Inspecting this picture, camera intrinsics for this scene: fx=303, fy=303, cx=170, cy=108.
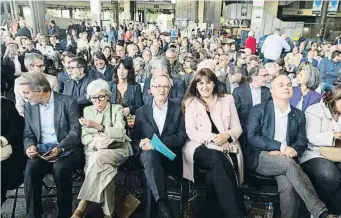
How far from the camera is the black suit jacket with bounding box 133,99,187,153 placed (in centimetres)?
249

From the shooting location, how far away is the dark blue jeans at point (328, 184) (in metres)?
2.18

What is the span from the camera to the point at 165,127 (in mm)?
2514

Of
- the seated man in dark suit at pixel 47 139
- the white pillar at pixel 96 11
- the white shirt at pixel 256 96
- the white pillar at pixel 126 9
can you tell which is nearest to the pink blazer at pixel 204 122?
the white shirt at pixel 256 96

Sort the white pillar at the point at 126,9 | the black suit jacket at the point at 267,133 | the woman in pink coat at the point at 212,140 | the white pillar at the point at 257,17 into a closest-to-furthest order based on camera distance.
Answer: the woman in pink coat at the point at 212,140 → the black suit jacket at the point at 267,133 → the white pillar at the point at 257,17 → the white pillar at the point at 126,9

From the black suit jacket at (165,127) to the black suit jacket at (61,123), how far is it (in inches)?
19.1

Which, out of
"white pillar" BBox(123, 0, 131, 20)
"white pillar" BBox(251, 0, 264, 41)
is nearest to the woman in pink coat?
"white pillar" BBox(251, 0, 264, 41)

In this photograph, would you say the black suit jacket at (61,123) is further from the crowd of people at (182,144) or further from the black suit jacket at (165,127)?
the black suit jacket at (165,127)

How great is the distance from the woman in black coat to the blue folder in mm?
1059

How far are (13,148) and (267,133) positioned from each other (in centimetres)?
201

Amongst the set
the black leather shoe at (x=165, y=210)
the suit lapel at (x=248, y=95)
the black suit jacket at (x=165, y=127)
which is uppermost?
the suit lapel at (x=248, y=95)

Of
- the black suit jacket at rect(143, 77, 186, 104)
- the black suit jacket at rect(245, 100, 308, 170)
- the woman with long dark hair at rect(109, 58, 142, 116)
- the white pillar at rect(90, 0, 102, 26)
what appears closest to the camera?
the black suit jacket at rect(245, 100, 308, 170)

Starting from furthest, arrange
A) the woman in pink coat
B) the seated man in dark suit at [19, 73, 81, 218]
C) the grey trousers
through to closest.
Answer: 1. the seated man in dark suit at [19, 73, 81, 218]
2. the woman in pink coat
3. the grey trousers

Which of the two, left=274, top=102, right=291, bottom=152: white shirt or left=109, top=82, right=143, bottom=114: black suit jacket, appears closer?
left=274, top=102, right=291, bottom=152: white shirt

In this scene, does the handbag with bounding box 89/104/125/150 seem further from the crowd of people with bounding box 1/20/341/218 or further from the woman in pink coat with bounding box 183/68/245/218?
the woman in pink coat with bounding box 183/68/245/218
